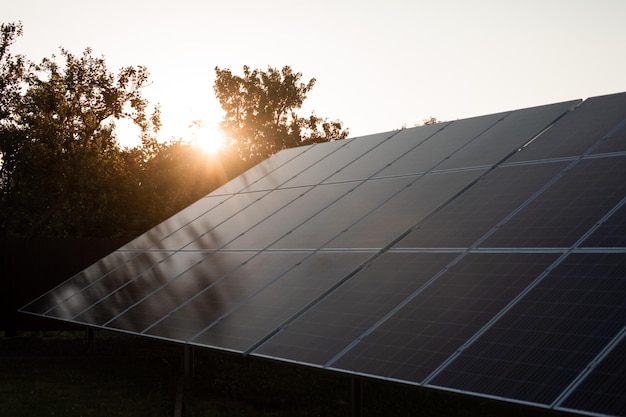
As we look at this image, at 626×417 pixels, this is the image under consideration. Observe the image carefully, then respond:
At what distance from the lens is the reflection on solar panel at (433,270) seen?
770 centimetres

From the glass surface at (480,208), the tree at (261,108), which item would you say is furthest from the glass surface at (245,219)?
the tree at (261,108)

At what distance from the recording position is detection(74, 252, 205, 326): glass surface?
15984 millimetres

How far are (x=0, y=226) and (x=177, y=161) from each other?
1623 cm

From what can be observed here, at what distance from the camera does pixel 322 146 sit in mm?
23719

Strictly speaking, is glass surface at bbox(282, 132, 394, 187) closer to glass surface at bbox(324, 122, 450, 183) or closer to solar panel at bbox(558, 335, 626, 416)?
glass surface at bbox(324, 122, 450, 183)

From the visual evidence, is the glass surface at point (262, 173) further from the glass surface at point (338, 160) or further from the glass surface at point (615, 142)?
the glass surface at point (615, 142)

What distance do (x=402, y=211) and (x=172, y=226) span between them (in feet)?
34.2

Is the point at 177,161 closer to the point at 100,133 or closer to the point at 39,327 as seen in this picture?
the point at 100,133

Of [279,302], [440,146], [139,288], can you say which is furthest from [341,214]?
[139,288]

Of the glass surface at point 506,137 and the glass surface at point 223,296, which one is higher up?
the glass surface at point 506,137

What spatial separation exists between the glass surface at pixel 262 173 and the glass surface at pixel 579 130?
384 inches

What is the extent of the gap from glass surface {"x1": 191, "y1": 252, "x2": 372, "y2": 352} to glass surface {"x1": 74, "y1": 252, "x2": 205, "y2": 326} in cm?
446

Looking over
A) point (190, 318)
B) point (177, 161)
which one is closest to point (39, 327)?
point (190, 318)

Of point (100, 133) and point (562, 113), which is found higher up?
point (100, 133)
